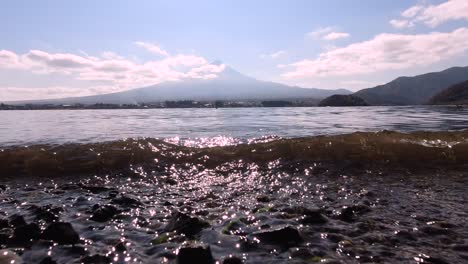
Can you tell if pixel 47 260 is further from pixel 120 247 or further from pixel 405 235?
pixel 405 235

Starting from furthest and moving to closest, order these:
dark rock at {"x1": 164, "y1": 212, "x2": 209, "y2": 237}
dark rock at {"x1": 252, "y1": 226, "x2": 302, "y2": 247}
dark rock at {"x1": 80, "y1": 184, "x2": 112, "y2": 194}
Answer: dark rock at {"x1": 80, "y1": 184, "x2": 112, "y2": 194}
dark rock at {"x1": 164, "y1": 212, "x2": 209, "y2": 237}
dark rock at {"x1": 252, "y1": 226, "x2": 302, "y2": 247}

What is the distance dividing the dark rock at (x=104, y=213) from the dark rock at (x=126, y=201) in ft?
1.76

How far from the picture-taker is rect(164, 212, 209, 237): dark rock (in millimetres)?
6879

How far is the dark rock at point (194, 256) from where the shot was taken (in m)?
5.55

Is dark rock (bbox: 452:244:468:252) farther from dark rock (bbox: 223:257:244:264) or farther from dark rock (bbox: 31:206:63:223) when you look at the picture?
dark rock (bbox: 31:206:63:223)

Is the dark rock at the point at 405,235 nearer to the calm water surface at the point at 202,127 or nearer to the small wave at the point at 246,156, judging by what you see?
the small wave at the point at 246,156

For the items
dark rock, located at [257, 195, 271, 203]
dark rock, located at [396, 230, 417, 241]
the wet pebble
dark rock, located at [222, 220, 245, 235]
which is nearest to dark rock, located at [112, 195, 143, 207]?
dark rock, located at [222, 220, 245, 235]

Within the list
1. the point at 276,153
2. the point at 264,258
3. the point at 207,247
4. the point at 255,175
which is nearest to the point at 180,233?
the point at 207,247

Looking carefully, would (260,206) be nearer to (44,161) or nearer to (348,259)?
(348,259)

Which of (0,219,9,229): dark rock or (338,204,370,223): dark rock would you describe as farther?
(338,204,370,223): dark rock

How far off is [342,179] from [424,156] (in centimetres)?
485

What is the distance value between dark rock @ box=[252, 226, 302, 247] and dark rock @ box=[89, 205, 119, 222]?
3360mm

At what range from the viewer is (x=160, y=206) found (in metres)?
8.78

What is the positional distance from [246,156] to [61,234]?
9.10m
